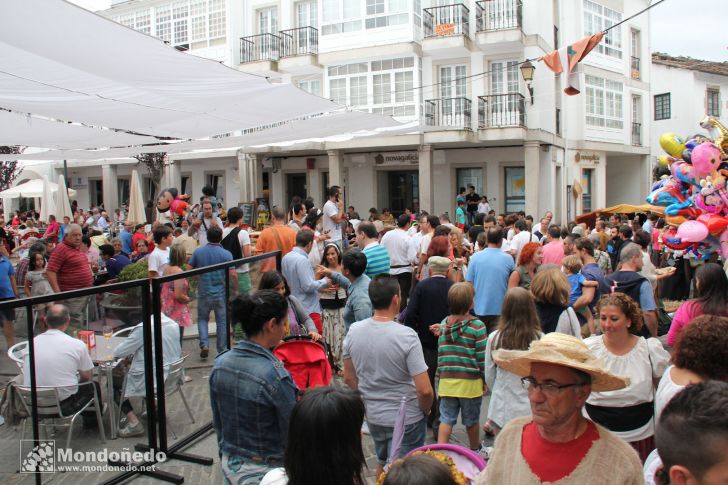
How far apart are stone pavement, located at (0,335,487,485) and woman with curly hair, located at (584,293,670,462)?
4.99 feet

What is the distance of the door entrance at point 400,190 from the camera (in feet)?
85.4

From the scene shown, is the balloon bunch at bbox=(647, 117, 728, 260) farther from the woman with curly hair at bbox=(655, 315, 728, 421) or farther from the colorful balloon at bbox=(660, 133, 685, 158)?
the woman with curly hair at bbox=(655, 315, 728, 421)

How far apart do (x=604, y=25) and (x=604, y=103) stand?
125 inches

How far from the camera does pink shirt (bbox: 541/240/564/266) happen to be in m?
8.19

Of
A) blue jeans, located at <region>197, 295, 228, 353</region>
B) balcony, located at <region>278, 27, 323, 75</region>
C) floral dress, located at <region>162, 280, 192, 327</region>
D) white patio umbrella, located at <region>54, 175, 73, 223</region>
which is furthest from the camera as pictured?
balcony, located at <region>278, 27, 323, 75</region>

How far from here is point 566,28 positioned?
22.7 metres

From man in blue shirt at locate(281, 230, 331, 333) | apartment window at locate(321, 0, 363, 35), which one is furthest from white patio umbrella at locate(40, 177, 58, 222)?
man in blue shirt at locate(281, 230, 331, 333)

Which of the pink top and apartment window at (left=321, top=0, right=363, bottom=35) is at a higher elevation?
apartment window at (left=321, top=0, right=363, bottom=35)

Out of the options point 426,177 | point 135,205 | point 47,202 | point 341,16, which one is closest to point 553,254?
point 135,205

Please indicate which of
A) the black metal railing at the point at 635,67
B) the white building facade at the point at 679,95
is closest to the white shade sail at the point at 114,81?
the black metal railing at the point at 635,67

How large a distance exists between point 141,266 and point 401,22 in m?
16.6

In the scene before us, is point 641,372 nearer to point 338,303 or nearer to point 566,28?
point 338,303

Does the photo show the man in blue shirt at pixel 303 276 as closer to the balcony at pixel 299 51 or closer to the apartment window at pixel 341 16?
the apartment window at pixel 341 16

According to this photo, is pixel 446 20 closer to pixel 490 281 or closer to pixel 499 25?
pixel 499 25
